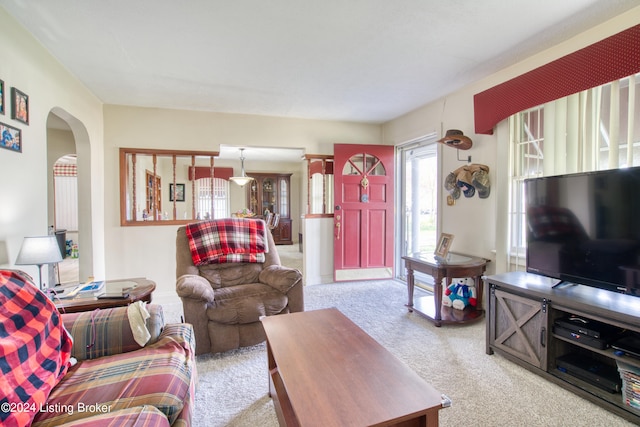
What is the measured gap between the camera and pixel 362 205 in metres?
4.45

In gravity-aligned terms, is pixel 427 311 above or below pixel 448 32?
below

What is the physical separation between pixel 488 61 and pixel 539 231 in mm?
1517

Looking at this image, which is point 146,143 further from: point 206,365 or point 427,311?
point 427,311

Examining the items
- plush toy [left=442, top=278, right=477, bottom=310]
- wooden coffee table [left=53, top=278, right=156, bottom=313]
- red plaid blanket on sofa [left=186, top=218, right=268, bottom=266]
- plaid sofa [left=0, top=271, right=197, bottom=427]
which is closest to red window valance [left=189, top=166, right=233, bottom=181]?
red plaid blanket on sofa [left=186, top=218, right=268, bottom=266]

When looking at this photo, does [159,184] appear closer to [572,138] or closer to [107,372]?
[107,372]

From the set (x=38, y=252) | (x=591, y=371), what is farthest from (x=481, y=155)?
(x=38, y=252)

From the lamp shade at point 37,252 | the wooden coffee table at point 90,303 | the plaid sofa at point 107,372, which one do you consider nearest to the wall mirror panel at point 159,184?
the lamp shade at point 37,252

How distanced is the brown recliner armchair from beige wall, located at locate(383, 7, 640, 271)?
193 cm

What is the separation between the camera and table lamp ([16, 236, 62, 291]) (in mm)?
1867

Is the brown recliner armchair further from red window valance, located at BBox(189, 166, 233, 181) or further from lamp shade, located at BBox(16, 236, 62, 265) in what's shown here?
red window valance, located at BBox(189, 166, 233, 181)

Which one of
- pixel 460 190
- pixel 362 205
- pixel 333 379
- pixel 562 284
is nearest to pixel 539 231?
pixel 562 284

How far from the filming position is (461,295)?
124 inches

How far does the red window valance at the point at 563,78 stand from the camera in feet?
6.26

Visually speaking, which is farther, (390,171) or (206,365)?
(390,171)
